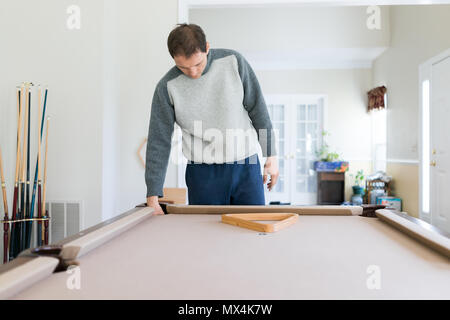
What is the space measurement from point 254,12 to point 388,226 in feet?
16.4

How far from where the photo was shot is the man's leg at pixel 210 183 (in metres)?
1.74

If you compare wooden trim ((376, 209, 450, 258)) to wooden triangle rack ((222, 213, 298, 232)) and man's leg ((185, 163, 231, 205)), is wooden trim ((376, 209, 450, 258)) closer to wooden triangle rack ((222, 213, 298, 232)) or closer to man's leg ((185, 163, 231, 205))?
wooden triangle rack ((222, 213, 298, 232))

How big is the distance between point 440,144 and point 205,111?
10.5 feet

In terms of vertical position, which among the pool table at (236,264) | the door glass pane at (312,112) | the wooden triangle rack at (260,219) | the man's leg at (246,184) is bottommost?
the pool table at (236,264)

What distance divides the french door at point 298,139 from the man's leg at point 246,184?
4.81 m

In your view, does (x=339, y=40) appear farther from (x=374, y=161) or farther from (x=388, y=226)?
(x=388, y=226)

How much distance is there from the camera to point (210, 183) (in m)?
1.75

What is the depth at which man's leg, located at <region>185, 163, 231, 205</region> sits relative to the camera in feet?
5.71

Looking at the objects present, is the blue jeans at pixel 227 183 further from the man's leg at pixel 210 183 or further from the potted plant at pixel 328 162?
the potted plant at pixel 328 162

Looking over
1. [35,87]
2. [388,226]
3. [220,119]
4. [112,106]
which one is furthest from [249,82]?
[35,87]

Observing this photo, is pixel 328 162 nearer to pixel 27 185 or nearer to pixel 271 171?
pixel 271 171

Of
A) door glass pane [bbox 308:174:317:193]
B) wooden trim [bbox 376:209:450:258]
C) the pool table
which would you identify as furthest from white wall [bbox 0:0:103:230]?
door glass pane [bbox 308:174:317:193]

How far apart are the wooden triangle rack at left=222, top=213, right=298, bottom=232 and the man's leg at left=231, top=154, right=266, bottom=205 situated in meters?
0.42

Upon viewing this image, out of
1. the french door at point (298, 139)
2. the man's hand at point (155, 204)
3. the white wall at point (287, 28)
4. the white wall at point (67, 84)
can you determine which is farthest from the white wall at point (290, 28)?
the man's hand at point (155, 204)
